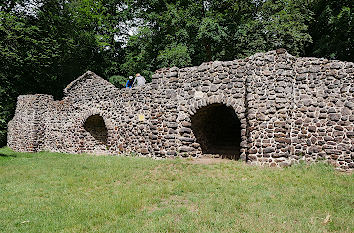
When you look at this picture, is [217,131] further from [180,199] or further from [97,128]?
[180,199]

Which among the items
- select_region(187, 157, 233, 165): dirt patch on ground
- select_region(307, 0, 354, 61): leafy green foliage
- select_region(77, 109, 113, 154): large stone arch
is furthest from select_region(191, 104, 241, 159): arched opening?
select_region(307, 0, 354, 61): leafy green foliage

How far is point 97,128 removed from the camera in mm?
14766

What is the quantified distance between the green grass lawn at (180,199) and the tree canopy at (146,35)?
9527 mm

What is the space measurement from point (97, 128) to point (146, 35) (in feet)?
29.5

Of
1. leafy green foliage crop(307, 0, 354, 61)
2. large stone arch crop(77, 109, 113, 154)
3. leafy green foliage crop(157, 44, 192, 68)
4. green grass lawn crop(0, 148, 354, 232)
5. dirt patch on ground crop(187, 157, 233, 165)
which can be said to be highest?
leafy green foliage crop(307, 0, 354, 61)

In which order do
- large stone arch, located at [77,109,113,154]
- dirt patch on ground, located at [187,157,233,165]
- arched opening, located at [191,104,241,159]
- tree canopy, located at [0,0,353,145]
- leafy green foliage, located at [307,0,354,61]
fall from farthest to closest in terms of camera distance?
tree canopy, located at [0,0,353,145]
leafy green foliage, located at [307,0,354,61]
large stone arch, located at [77,109,113,154]
arched opening, located at [191,104,241,159]
dirt patch on ground, located at [187,157,233,165]

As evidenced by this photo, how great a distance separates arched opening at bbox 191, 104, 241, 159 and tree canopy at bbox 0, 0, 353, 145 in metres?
5.41

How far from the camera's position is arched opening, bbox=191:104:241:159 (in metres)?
10.6

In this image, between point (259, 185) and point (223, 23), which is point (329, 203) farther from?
point (223, 23)

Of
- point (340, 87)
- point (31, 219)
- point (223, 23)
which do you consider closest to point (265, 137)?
point (340, 87)

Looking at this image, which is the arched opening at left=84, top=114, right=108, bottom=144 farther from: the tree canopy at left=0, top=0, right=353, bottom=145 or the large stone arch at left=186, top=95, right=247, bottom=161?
the large stone arch at left=186, top=95, right=247, bottom=161

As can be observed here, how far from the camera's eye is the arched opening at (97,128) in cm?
1459

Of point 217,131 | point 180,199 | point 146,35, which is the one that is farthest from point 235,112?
point 146,35

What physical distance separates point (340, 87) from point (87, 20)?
69.2ft
